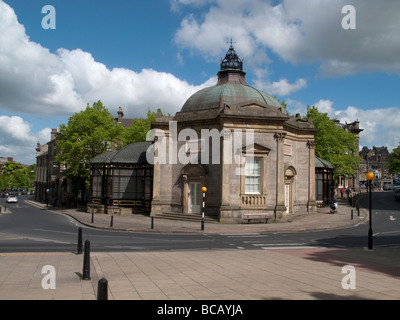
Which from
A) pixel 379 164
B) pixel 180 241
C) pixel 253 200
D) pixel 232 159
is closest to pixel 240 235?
pixel 180 241

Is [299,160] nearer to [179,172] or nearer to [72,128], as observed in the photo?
[179,172]

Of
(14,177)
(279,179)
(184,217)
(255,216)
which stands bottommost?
(184,217)

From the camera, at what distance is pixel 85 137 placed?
136ft

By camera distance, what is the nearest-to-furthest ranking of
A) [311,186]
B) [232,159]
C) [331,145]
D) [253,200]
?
1. [232,159]
2. [253,200]
3. [311,186]
4. [331,145]

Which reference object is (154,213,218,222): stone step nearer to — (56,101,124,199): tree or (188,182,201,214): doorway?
(188,182,201,214): doorway

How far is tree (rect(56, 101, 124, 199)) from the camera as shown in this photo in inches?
1617

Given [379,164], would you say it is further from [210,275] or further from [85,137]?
[210,275]

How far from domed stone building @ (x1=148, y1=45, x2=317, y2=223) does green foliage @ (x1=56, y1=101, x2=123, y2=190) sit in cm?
1438

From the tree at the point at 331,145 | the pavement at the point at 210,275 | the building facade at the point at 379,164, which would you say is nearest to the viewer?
the pavement at the point at 210,275

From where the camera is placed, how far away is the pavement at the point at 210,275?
7.77 meters

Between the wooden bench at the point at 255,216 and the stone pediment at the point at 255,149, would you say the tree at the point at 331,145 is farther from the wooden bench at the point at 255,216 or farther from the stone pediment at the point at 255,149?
the wooden bench at the point at 255,216

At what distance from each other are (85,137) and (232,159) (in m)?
22.4

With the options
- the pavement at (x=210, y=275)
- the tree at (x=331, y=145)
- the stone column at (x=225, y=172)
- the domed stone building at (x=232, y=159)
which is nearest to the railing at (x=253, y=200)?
the domed stone building at (x=232, y=159)
